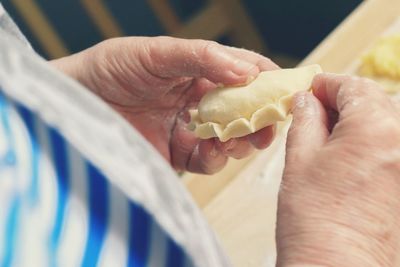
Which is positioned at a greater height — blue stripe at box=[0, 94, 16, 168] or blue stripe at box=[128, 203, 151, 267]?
blue stripe at box=[0, 94, 16, 168]

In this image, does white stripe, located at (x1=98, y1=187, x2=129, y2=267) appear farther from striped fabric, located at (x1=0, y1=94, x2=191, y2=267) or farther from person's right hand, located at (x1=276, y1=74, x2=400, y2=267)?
person's right hand, located at (x1=276, y1=74, x2=400, y2=267)

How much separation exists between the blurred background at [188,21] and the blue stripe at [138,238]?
1.09 meters

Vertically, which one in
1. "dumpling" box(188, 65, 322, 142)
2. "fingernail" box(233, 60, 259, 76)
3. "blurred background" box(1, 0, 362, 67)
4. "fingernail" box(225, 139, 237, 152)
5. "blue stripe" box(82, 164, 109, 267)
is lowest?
"blurred background" box(1, 0, 362, 67)

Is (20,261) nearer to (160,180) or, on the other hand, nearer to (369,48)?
(160,180)

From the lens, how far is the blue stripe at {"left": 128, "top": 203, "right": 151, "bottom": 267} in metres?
0.46

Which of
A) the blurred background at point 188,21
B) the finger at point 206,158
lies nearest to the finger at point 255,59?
the finger at point 206,158

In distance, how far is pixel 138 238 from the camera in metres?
0.46

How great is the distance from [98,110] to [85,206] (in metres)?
0.06

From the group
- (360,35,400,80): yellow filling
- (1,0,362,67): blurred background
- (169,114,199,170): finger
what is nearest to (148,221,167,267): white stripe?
(169,114,199,170): finger

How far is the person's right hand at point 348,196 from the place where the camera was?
0.47 meters

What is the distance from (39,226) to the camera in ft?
1.42

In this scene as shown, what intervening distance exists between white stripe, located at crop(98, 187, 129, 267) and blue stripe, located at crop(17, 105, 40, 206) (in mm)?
49

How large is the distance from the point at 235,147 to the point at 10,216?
1.14 feet

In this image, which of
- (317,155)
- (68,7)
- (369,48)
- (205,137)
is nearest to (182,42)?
(205,137)
